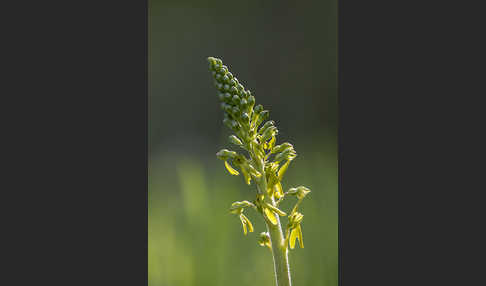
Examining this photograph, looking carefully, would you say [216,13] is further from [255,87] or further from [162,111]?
[162,111]

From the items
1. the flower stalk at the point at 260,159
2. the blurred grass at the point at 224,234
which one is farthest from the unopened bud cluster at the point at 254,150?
the blurred grass at the point at 224,234

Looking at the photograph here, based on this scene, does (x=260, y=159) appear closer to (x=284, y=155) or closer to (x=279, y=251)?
(x=284, y=155)

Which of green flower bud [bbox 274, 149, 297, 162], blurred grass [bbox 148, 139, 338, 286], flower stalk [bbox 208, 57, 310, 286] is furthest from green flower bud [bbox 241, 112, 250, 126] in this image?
blurred grass [bbox 148, 139, 338, 286]

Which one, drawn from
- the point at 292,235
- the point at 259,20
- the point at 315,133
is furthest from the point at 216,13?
the point at 292,235

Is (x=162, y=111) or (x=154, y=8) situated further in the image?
(x=162, y=111)

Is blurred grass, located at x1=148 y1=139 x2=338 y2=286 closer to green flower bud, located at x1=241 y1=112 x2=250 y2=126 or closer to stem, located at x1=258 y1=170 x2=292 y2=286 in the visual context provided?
stem, located at x1=258 y1=170 x2=292 y2=286

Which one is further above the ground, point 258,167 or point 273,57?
point 273,57

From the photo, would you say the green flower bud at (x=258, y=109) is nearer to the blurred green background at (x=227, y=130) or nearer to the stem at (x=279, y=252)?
the stem at (x=279, y=252)
